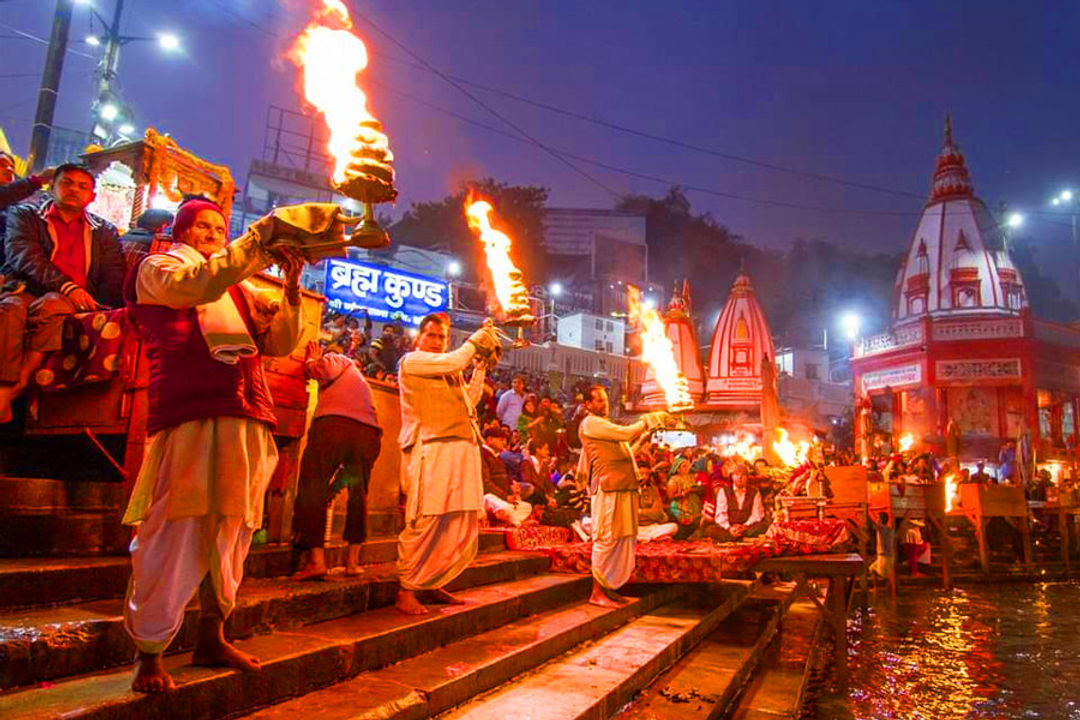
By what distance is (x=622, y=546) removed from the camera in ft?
22.7

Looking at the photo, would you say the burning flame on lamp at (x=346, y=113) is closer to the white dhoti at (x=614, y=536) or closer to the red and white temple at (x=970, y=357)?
the white dhoti at (x=614, y=536)

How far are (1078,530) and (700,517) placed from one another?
591 inches

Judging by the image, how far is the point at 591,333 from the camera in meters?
40.5

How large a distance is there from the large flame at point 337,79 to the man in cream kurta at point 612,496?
4.38 m

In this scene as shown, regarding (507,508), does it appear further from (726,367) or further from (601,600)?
(726,367)

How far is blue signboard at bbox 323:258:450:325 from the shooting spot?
21.4 meters

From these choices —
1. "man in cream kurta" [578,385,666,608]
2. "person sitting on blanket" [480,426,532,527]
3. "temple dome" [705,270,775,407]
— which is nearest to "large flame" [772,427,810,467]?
"temple dome" [705,270,775,407]

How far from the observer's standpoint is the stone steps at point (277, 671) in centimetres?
245

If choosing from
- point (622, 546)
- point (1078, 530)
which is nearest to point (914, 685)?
point (622, 546)

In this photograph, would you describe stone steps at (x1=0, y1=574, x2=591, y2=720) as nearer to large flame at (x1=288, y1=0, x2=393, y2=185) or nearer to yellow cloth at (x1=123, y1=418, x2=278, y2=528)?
yellow cloth at (x1=123, y1=418, x2=278, y2=528)

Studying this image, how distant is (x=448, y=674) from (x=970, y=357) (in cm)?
3139

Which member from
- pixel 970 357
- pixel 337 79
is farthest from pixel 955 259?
pixel 337 79

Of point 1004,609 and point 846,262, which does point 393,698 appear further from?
point 846,262

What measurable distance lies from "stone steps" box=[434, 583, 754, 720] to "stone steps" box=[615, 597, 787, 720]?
0.10 m
